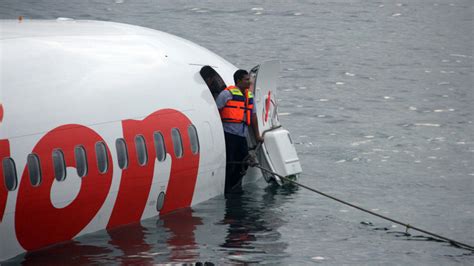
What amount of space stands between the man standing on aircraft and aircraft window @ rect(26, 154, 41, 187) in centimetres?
776

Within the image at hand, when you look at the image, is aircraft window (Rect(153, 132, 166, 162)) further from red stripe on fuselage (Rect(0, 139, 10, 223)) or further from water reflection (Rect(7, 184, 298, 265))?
red stripe on fuselage (Rect(0, 139, 10, 223))

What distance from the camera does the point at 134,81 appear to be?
2556cm

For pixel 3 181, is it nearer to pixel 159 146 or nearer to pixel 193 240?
pixel 159 146

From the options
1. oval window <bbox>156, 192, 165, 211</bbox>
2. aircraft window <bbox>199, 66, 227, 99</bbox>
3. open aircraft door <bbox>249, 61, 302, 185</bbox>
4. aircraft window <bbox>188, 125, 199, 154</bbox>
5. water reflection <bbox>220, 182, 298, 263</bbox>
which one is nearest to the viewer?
water reflection <bbox>220, 182, 298, 263</bbox>

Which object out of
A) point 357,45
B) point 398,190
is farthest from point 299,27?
point 398,190

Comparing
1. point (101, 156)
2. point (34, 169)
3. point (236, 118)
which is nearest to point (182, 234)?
point (101, 156)

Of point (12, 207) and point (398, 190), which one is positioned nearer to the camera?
point (12, 207)

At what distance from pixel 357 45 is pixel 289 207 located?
44.1 meters

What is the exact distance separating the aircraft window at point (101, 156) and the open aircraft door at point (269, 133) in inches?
283

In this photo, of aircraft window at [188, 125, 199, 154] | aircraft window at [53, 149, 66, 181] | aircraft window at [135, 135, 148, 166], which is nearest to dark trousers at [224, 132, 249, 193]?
aircraft window at [188, 125, 199, 154]

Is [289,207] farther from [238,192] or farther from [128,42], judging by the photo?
[128,42]

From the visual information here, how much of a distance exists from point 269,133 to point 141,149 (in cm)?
625

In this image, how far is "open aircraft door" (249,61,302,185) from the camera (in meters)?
30.4

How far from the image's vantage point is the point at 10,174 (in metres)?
21.2
